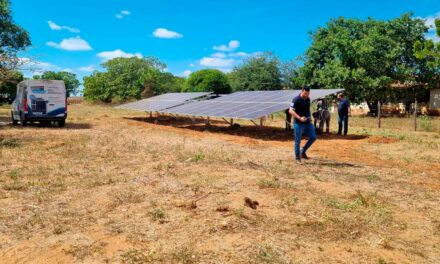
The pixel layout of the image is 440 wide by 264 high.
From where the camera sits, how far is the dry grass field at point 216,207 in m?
4.91

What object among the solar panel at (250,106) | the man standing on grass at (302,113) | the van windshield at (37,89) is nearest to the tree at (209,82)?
the solar panel at (250,106)

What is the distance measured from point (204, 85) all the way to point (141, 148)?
158 feet

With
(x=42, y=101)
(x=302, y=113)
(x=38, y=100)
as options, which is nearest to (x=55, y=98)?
(x=42, y=101)

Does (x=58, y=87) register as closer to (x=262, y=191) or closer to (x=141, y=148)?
(x=141, y=148)

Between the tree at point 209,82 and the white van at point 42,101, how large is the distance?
135 ft

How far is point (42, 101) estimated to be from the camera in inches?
798

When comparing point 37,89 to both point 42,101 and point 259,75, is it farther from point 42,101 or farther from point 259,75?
point 259,75

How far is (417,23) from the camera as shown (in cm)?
3503

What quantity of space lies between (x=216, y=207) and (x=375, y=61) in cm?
3146

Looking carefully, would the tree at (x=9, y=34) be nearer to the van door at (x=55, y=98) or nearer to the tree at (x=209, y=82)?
the van door at (x=55, y=98)

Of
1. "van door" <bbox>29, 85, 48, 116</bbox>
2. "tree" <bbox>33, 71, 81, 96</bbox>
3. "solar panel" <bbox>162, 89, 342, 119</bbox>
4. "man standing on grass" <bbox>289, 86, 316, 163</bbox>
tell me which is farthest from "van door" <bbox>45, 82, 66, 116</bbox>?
"tree" <bbox>33, 71, 81, 96</bbox>

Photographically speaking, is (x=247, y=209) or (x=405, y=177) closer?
(x=247, y=209)

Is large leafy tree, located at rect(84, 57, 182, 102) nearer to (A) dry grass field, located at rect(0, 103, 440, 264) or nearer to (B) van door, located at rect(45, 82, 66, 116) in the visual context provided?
(B) van door, located at rect(45, 82, 66, 116)

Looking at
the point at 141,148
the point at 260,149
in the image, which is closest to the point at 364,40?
the point at 260,149
